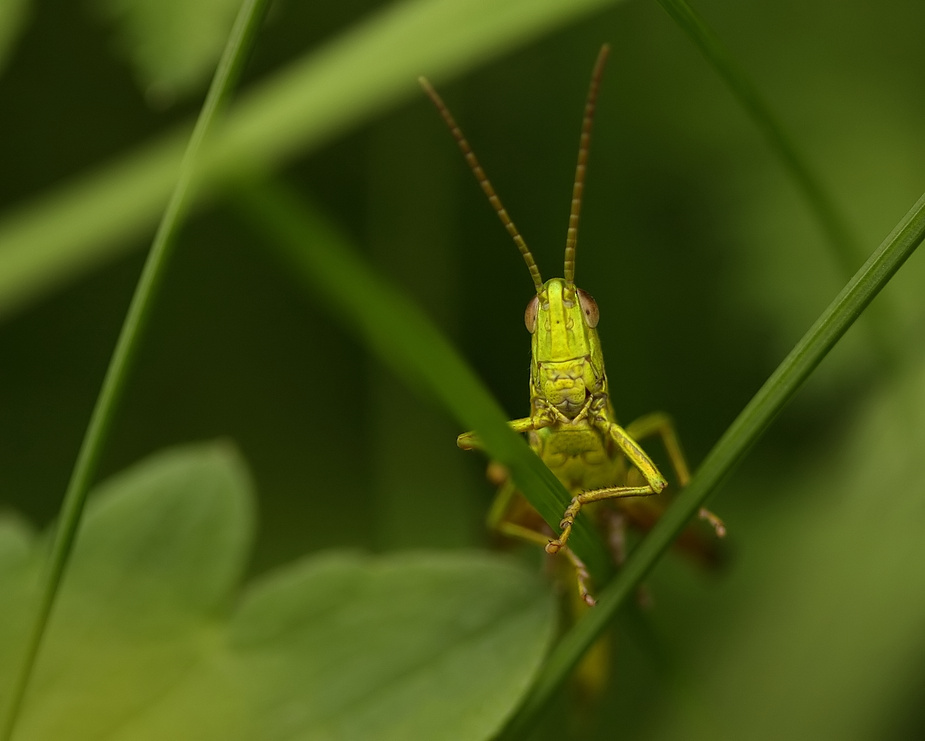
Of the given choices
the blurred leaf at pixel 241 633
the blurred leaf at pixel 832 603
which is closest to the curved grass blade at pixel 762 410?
the blurred leaf at pixel 241 633

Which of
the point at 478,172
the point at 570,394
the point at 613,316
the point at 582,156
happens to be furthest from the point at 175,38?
the point at 613,316

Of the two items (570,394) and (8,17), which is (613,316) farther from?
(8,17)

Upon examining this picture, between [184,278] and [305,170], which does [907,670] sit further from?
[184,278]

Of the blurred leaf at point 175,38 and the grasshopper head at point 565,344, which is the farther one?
the blurred leaf at point 175,38

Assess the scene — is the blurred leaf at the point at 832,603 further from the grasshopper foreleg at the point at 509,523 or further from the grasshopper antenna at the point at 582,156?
the grasshopper antenna at the point at 582,156

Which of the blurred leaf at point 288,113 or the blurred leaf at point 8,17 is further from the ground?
the blurred leaf at point 8,17

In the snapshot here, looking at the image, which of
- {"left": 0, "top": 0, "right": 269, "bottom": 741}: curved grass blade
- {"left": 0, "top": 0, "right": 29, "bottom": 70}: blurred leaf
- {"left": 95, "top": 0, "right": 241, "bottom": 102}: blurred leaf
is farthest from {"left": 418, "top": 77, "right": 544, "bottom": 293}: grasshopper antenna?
{"left": 0, "top": 0, "right": 29, "bottom": 70}: blurred leaf

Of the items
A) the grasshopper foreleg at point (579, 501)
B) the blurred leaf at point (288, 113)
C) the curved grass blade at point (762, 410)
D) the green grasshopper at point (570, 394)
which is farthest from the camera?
the blurred leaf at point (288, 113)

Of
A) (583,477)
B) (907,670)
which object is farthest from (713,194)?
(907,670)
